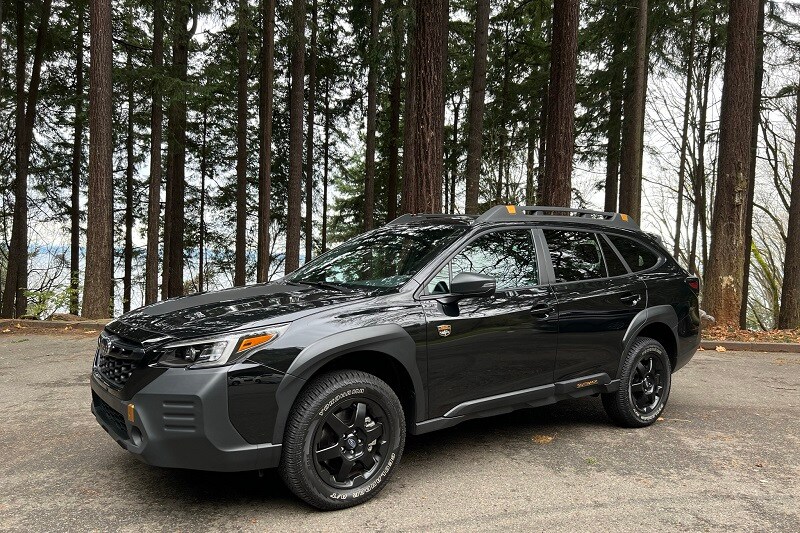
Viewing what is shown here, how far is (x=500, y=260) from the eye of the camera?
4438 millimetres

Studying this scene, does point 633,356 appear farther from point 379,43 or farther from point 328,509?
point 379,43

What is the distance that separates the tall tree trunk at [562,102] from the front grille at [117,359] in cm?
826

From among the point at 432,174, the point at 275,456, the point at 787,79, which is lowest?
the point at 275,456

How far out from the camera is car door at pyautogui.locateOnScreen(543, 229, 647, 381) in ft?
15.0

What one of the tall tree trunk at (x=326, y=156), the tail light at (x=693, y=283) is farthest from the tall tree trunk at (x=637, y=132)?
the tall tree trunk at (x=326, y=156)

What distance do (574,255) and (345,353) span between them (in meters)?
2.37

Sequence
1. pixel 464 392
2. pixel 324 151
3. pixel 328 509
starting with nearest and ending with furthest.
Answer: pixel 328 509 → pixel 464 392 → pixel 324 151

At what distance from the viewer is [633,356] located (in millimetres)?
5023

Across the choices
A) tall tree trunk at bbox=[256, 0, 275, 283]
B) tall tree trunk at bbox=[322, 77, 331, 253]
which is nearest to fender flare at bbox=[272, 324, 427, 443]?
tall tree trunk at bbox=[256, 0, 275, 283]

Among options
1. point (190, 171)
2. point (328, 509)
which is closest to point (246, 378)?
point (328, 509)

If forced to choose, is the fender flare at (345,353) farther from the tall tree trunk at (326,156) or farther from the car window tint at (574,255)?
the tall tree trunk at (326,156)

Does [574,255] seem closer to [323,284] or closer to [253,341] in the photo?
[323,284]

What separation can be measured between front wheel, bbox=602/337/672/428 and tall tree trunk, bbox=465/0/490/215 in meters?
12.3

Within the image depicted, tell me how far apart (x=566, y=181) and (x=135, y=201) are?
21147 millimetres
